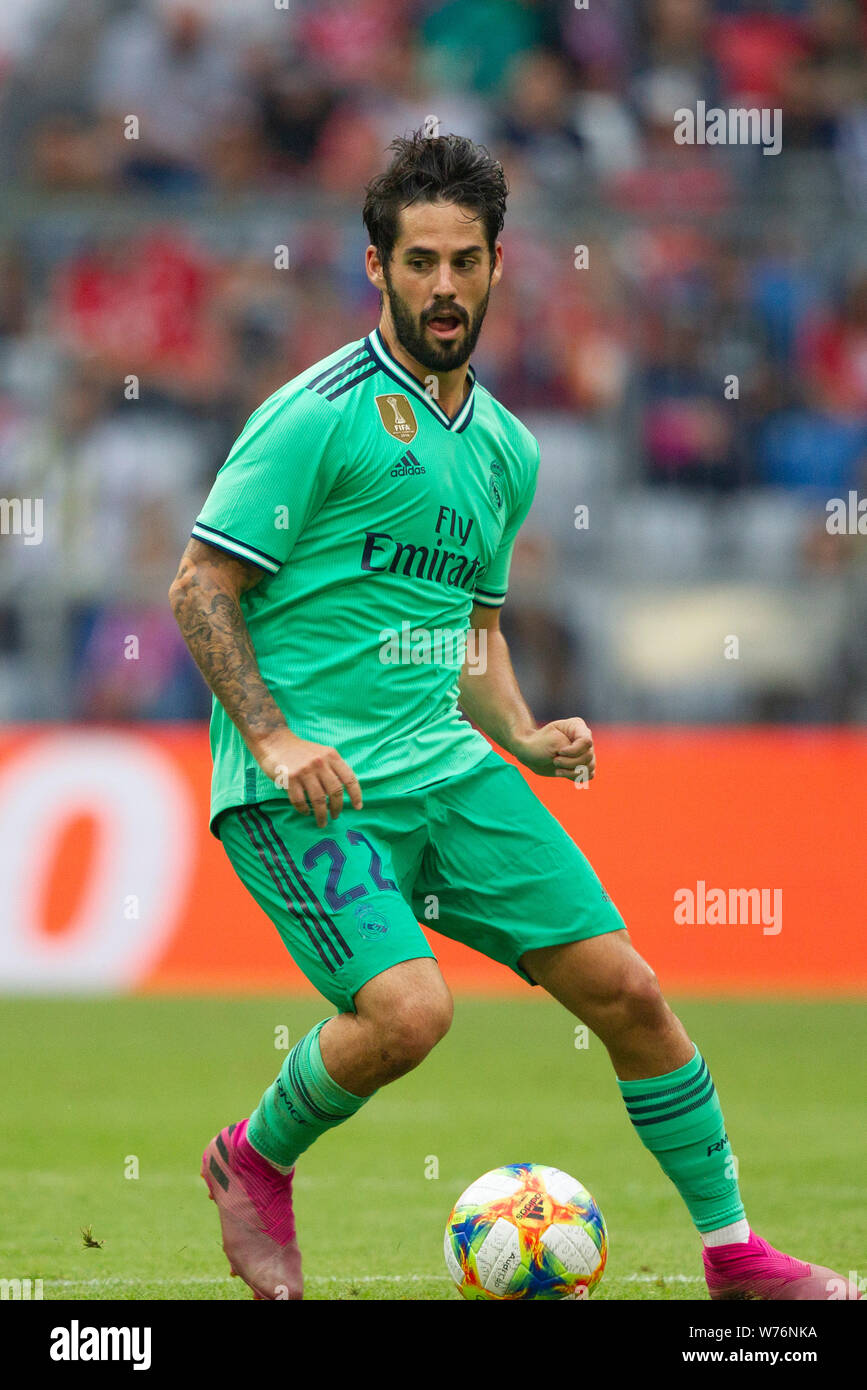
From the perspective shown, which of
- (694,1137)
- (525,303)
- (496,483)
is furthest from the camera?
(525,303)

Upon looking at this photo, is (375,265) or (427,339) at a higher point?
(375,265)

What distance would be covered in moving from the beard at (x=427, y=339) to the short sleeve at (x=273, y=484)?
32cm

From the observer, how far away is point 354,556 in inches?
174

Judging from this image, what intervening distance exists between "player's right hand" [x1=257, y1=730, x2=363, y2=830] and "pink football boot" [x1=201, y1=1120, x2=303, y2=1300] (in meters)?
0.97

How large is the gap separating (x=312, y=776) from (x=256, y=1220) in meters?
1.18

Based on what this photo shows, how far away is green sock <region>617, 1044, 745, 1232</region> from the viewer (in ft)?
14.6

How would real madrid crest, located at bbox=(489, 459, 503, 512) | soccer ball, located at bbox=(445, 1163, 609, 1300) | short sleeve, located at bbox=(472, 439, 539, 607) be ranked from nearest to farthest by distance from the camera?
1. soccer ball, located at bbox=(445, 1163, 609, 1300)
2. real madrid crest, located at bbox=(489, 459, 503, 512)
3. short sleeve, located at bbox=(472, 439, 539, 607)

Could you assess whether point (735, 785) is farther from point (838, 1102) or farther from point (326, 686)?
point (326, 686)
